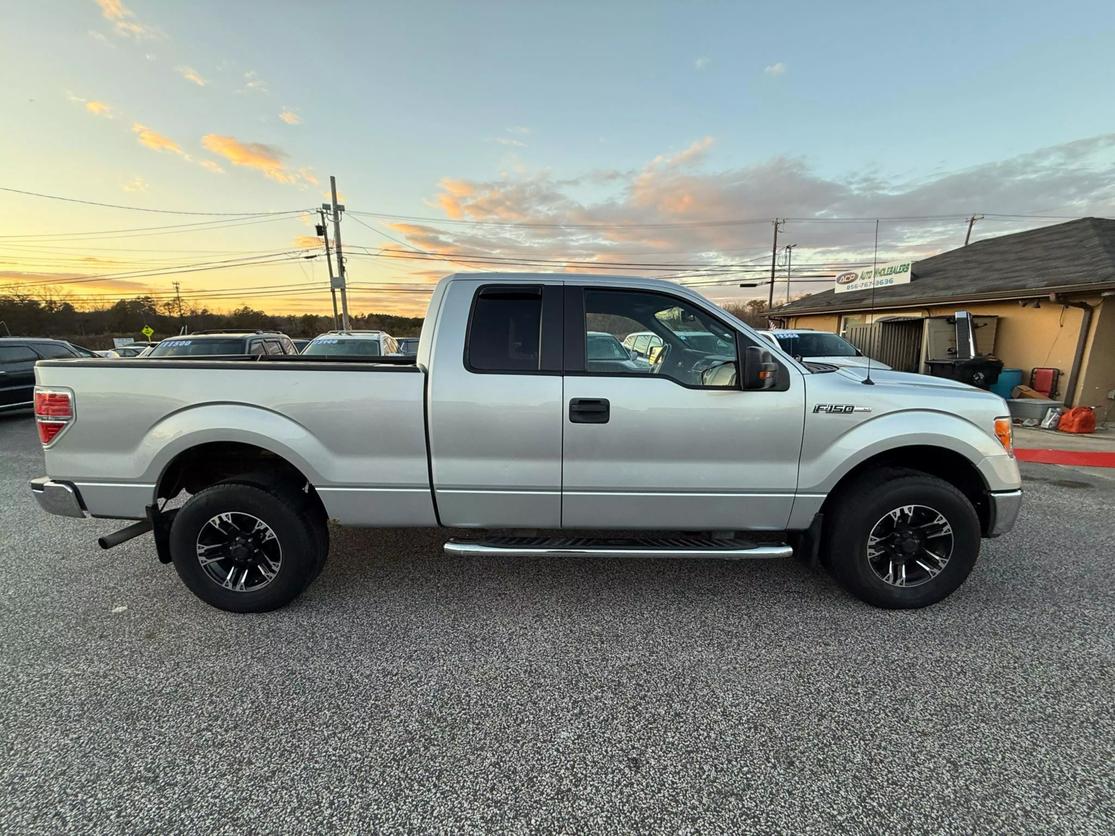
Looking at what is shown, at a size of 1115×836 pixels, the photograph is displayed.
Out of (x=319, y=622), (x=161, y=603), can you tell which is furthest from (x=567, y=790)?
(x=161, y=603)

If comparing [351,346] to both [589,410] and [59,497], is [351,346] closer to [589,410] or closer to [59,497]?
[59,497]

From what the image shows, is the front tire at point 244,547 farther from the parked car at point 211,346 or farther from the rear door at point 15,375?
the rear door at point 15,375

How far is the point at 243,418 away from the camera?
9.29 feet

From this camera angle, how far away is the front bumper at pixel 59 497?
2936 millimetres

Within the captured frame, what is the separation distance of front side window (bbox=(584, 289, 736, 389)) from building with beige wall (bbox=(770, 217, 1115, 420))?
10692mm

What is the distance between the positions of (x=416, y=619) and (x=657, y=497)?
1.62m

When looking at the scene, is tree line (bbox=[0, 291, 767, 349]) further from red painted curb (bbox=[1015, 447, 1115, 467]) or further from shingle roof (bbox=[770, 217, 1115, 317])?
red painted curb (bbox=[1015, 447, 1115, 467])

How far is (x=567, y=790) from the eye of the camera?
188cm

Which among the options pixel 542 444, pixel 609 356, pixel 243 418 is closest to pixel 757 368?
pixel 609 356

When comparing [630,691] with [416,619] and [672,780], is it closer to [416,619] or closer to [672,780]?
[672,780]

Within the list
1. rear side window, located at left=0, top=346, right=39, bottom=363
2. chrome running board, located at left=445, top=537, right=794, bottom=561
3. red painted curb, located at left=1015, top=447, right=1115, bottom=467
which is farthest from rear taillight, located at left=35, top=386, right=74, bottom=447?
red painted curb, located at left=1015, top=447, right=1115, bottom=467

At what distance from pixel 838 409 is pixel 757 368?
1.96 ft

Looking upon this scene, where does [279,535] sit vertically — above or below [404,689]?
above

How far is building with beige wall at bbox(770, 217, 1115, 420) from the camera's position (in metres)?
9.50
